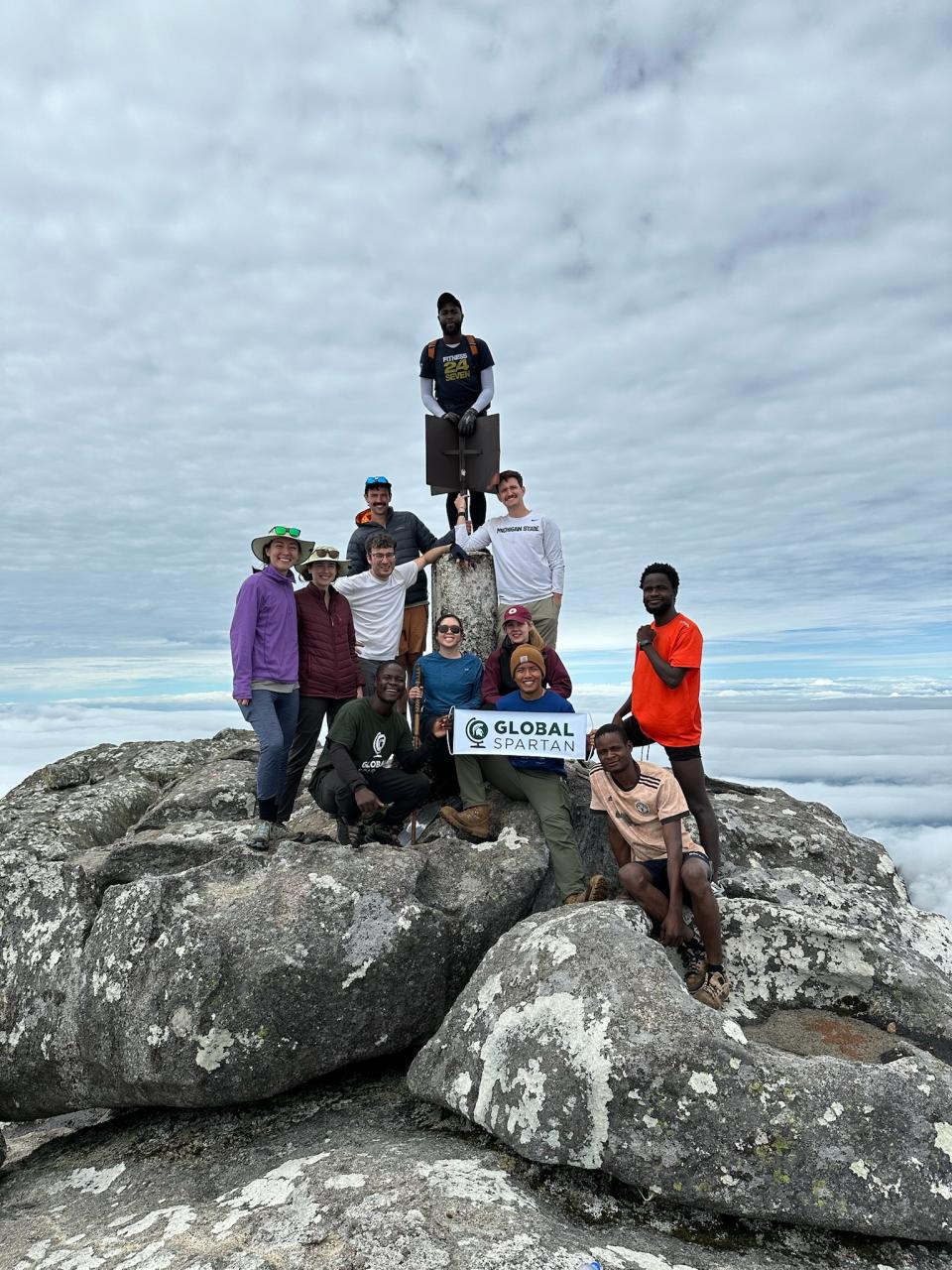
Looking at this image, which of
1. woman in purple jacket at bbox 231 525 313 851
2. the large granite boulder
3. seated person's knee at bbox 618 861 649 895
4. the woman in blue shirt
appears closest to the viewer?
seated person's knee at bbox 618 861 649 895

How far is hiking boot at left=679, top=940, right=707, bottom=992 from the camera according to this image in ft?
24.2

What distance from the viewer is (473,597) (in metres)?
13.5

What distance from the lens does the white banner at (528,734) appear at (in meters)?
9.78

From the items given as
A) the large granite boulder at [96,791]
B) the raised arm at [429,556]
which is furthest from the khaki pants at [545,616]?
the large granite boulder at [96,791]

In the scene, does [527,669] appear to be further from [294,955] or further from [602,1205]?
[602,1205]

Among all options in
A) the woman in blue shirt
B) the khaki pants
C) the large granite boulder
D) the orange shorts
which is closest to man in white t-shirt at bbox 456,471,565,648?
the khaki pants

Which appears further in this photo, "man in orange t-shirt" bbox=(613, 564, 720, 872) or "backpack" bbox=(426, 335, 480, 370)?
"backpack" bbox=(426, 335, 480, 370)

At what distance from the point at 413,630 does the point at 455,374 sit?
5.11 metres

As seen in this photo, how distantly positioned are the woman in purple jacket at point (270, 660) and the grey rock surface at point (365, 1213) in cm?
361

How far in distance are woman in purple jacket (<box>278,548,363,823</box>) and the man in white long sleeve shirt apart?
184 inches

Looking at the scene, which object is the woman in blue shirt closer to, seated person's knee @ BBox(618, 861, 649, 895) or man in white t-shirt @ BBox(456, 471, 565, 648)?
man in white t-shirt @ BBox(456, 471, 565, 648)

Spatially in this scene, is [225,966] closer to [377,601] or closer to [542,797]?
[542,797]

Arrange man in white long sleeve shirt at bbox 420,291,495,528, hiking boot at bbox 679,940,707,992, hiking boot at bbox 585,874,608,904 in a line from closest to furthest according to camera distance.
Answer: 1. hiking boot at bbox 679,940,707,992
2. hiking boot at bbox 585,874,608,904
3. man in white long sleeve shirt at bbox 420,291,495,528

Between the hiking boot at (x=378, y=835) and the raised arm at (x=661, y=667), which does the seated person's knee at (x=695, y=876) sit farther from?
the hiking boot at (x=378, y=835)
